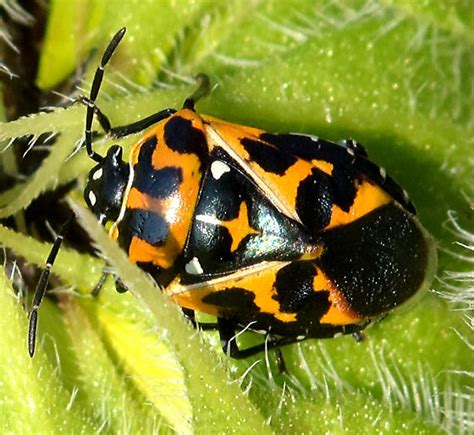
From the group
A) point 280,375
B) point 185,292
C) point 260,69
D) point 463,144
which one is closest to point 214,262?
point 185,292

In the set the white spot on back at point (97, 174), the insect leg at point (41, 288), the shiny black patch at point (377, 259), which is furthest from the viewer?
the white spot on back at point (97, 174)

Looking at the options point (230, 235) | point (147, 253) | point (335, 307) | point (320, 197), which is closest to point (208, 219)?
point (230, 235)

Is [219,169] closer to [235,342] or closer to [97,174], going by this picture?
[97,174]

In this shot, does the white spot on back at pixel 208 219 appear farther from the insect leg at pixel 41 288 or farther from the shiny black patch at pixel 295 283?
the insect leg at pixel 41 288

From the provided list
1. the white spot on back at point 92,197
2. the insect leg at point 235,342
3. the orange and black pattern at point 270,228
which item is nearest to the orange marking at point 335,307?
the orange and black pattern at point 270,228

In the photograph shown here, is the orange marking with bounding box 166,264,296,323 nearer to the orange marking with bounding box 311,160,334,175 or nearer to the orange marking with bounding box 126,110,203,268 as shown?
the orange marking with bounding box 126,110,203,268

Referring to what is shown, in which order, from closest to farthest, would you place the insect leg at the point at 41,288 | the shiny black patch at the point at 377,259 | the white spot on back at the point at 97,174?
the insect leg at the point at 41,288 < the shiny black patch at the point at 377,259 < the white spot on back at the point at 97,174

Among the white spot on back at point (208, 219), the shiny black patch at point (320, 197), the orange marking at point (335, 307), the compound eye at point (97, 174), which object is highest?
the compound eye at point (97, 174)
